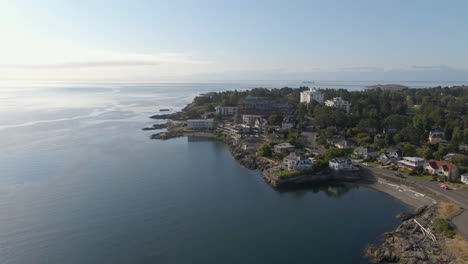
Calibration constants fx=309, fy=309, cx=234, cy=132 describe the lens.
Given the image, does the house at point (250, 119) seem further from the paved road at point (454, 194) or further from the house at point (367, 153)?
the paved road at point (454, 194)

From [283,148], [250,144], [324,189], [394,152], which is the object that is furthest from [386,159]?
[250,144]

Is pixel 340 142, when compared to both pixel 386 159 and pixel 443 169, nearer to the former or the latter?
pixel 386 159

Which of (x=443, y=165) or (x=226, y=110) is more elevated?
(x=226, y=110)

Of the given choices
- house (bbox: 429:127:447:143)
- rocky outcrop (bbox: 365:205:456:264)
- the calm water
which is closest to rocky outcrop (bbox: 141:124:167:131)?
the calm water

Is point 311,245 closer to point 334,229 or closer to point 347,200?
point 334,229

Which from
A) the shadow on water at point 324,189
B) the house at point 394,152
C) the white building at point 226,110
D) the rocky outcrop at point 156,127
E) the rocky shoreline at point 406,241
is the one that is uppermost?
the white building at point 226,110

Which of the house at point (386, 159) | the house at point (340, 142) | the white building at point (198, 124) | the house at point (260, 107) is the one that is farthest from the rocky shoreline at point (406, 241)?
the house at point (260, 107)
